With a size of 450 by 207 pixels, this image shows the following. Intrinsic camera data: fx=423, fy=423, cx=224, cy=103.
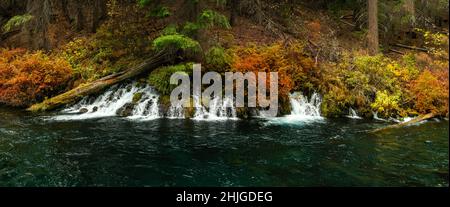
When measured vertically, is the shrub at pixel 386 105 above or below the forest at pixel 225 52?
below

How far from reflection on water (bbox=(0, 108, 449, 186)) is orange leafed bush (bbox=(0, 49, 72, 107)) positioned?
104 inches

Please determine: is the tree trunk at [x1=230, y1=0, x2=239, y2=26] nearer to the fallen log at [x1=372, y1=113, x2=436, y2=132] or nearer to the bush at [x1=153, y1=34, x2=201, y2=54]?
the bush at [x1=153, y1=34, x2=201, y2=54]

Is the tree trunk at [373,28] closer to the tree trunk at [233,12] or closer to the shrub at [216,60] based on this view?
the tree trunk at [233,12]

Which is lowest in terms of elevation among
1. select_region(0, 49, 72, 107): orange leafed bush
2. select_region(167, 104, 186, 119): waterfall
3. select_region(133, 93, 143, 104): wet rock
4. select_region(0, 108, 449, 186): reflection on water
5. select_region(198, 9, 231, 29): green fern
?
select_region(0, 108, 449, 186): reflection on water

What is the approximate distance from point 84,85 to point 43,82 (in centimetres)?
198

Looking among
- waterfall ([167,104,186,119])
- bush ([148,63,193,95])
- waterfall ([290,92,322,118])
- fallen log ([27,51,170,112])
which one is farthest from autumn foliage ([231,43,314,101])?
fallen log ([27,51,170,112])

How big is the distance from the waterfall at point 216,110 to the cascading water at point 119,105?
60.9 inches

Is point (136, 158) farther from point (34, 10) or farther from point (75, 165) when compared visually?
point (34, 10)

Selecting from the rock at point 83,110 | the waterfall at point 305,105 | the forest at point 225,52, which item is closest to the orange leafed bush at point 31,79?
the forest at point 225,52

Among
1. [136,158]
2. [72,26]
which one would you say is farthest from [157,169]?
[72,26]

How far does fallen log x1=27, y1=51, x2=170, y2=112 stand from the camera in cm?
1598

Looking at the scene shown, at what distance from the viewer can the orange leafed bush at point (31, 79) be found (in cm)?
1697

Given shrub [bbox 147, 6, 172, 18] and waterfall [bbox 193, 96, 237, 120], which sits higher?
shrub [bbox 147, 6, 172, 18]

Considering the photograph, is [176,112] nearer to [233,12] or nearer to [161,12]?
[161,12]
